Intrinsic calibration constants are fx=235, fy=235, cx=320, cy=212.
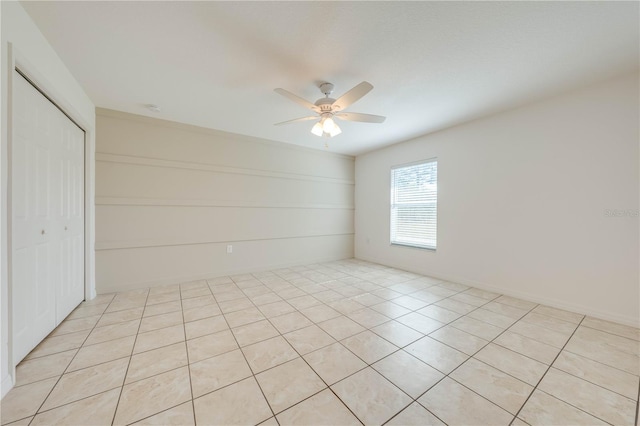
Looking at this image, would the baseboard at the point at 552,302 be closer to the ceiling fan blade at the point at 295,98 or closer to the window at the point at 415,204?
the window at the point at 415,204

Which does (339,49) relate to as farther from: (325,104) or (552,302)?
(552,302)

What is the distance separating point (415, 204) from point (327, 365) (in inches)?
133

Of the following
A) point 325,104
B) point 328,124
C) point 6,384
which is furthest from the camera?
point 328,124

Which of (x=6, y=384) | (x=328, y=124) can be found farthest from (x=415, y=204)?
(x=6, y=384)

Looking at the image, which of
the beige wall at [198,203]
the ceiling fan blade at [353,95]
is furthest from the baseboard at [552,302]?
the ceiling fan blade at [353,95]

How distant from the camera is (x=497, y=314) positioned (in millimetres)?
2598

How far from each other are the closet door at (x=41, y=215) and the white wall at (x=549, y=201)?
4.69 m

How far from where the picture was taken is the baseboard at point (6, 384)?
4.61 feet

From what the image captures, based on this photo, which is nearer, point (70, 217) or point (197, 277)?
point (70, 217)

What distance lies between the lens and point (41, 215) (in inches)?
77.4

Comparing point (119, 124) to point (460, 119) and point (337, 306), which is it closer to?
point (337, 306)

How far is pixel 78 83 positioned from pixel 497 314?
5.17 meters

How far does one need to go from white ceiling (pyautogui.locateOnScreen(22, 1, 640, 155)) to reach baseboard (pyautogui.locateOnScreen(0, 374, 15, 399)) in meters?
2.42

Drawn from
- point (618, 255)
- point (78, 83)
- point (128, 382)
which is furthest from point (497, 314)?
point (78, 83)
